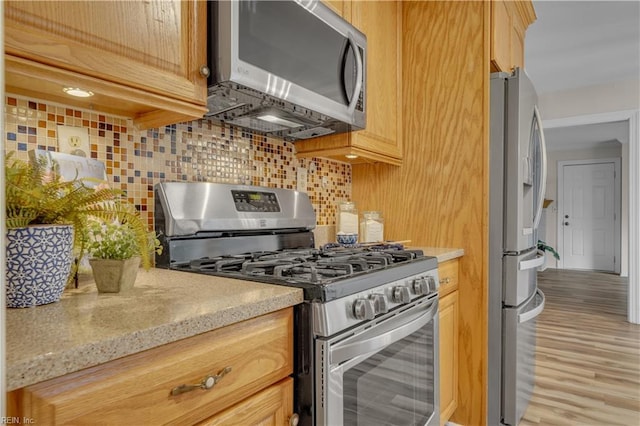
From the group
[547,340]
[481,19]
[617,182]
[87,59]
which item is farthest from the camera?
[617,182]

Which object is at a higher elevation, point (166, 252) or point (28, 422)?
point (166, 252)

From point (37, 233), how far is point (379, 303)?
2.66 feet

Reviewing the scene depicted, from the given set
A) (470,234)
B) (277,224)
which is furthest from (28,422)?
(470,234)

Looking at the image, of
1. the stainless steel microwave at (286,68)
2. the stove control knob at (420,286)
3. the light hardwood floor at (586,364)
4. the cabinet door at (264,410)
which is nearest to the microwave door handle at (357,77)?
the stainless steel microwave at (286,68)

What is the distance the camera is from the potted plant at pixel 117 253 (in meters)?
0.90

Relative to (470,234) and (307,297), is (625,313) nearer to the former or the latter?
(470,234)

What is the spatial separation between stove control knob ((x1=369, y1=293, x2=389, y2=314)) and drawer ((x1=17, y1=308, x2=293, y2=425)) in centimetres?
27

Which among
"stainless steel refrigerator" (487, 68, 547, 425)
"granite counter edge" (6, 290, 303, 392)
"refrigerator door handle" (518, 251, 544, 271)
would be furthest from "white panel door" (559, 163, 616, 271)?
"granite counter edge" (6, 290, 303, 392)

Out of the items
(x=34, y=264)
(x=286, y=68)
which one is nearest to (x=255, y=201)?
(x=286, y=68)

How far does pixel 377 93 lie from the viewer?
1.94m

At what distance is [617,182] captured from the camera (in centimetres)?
701

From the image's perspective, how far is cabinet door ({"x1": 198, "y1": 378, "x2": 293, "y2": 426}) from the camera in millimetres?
800

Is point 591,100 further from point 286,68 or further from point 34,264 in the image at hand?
point 34,264

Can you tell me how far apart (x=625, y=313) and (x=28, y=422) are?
5.07 m
